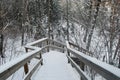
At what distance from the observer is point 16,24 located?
36.5 meters

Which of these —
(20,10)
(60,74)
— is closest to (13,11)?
(20,10)

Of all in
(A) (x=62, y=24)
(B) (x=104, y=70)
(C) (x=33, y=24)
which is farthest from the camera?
(A) (x=62, y=24)

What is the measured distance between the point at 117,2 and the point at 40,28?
20.5 meters

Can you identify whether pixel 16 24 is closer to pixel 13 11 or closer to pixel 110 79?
pixel 13 11

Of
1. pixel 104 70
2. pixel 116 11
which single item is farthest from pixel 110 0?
pixel 104 70

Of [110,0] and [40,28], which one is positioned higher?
[110,0]

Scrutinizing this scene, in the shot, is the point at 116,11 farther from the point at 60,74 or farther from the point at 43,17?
the point at 43,17

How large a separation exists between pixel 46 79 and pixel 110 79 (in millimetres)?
4205

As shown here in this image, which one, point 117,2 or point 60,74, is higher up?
point 117,2

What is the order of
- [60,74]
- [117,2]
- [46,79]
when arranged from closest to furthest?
[46,79]
[60,74]
[117,2]

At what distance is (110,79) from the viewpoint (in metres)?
3.11

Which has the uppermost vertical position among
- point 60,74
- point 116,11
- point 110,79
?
point 116,11

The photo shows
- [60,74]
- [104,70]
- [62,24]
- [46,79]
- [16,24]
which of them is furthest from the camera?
[62,24]

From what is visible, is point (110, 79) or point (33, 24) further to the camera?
point (33, 24)
